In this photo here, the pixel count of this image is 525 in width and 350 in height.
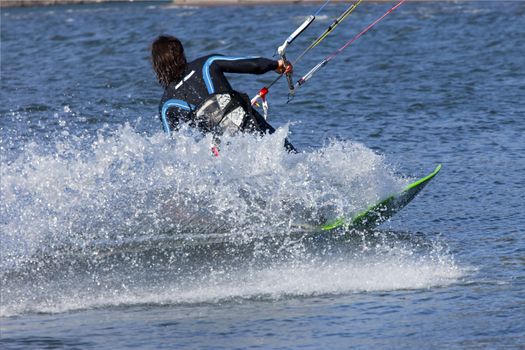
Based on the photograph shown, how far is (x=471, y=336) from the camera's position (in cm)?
576

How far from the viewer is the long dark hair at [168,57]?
7.61 m

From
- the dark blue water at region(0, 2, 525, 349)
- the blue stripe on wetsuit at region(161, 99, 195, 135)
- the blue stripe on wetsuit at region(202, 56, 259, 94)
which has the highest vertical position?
the blue stripe on wetsuit at region(202, 56, 259, 94)

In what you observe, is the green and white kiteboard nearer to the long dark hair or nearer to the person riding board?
the person riding board

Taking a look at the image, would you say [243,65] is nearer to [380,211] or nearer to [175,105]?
[175,105]

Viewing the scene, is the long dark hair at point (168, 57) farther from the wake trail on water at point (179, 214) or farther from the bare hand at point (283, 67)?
the bare hand at point (283, 67)

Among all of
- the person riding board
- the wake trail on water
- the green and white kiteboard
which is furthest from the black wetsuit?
the green and white kiteboard

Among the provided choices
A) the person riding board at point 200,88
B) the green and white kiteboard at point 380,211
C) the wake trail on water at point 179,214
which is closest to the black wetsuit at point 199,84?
the person riding board at point 200,88

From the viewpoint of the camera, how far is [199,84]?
7723mm

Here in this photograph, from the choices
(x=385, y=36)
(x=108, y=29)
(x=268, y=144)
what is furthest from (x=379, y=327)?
(x=108, y=29)

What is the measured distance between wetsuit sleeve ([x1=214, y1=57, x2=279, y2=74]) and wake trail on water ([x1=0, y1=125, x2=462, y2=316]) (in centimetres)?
47

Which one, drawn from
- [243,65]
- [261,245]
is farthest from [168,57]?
[261,245]

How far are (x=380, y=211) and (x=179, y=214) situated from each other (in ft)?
4.93

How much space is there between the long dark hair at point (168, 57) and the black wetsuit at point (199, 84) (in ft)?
0.26

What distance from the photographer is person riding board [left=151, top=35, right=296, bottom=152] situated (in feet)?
25.1
